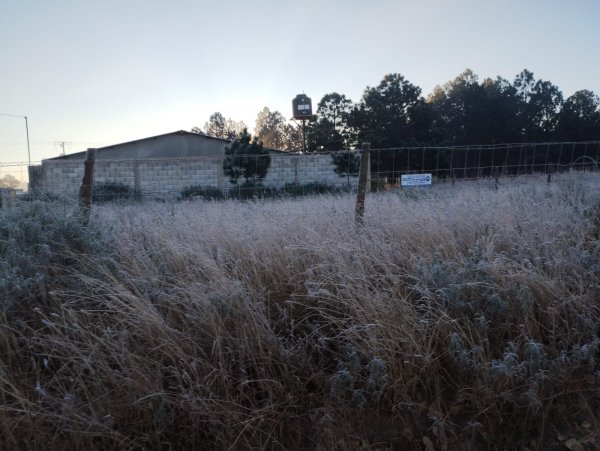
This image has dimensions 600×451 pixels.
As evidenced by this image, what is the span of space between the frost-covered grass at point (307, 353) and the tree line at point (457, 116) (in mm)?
38898

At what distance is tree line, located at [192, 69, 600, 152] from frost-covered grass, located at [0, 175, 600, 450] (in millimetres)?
38898

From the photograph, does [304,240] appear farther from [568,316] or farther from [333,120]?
[333,120]

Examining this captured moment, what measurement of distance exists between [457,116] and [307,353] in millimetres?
53990

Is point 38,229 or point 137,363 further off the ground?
point 38,229

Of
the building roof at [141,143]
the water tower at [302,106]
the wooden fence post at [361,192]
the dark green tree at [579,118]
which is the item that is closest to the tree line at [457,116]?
the dark green tree at [579,118]

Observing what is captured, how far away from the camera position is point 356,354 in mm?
2713

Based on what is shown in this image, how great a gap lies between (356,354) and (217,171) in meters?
21.0

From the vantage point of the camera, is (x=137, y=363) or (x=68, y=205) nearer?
(x=137, y=363)

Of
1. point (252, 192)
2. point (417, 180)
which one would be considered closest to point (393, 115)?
point (252, 192)

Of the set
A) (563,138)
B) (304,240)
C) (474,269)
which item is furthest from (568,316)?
(563,138)

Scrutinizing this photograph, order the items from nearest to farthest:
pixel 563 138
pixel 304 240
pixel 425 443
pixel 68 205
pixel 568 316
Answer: pixel 425 443 < pixel 568 316 < pixel 304 240 < pixel 68 205 < pixel 563 138

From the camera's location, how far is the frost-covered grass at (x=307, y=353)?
8.00ft

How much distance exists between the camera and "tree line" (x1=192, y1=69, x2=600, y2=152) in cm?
4275

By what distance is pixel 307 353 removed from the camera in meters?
2.92
